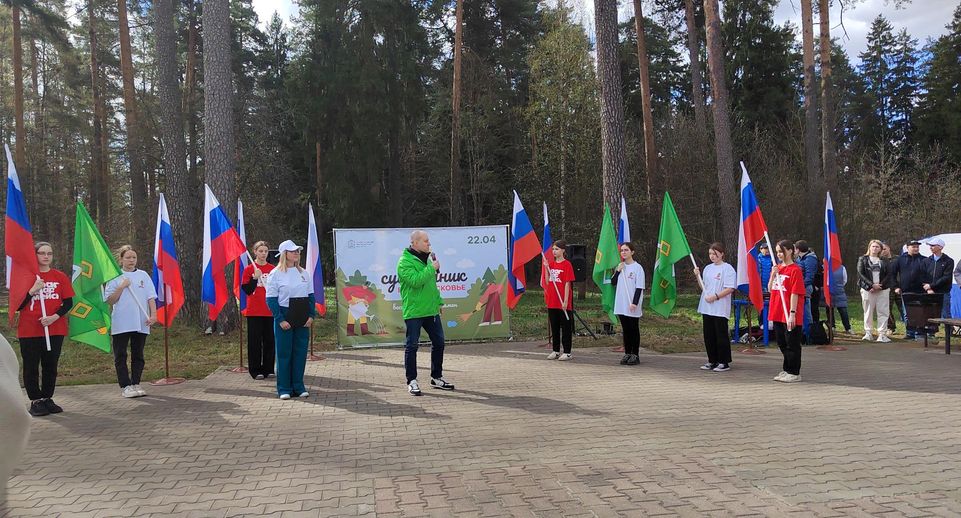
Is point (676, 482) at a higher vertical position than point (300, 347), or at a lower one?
lower

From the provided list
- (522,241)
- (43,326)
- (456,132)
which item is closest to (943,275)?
(522,241)

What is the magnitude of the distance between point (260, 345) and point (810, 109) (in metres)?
20.0

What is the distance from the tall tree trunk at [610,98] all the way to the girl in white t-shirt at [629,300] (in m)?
4.29

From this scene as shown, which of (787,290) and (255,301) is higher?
(255,301)

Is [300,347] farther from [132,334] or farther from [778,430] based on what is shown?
[778,430]

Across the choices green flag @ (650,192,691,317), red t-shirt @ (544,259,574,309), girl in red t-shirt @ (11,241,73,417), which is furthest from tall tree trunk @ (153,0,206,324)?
green flag @ (650,192,691,317)

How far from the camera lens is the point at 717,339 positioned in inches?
352

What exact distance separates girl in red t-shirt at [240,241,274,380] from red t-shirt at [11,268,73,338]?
2125 mm

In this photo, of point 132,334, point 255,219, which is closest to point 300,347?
point 132,334

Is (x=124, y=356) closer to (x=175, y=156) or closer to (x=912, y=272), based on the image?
(x=175, y=156)

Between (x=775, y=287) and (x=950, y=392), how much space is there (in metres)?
2.18

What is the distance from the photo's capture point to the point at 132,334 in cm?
783

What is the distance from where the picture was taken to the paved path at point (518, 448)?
4.07 m

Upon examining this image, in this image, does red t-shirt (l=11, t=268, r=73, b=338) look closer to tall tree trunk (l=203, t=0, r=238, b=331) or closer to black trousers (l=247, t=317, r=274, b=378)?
black trousers (l=247, t=317, r=274, b=378)
